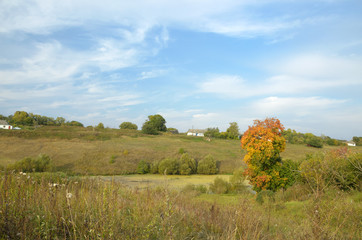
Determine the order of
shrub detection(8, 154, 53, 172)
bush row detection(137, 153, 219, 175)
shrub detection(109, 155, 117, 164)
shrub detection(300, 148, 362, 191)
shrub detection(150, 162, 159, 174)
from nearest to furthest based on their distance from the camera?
1. shrub detection(300, 148, 362, 191)
2. shrub detection(8, 154, 53, 172)
3. bush row detection(137, 153, 219, 175)
4. shrub detection(150, 162, 159, 174)
5. shrub detection(109, 155, 117, 164)

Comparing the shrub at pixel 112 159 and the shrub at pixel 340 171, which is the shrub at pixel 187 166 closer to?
the shrub at pixel 112 159

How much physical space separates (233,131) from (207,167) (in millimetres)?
36932

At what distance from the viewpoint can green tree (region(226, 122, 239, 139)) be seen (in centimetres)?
6133

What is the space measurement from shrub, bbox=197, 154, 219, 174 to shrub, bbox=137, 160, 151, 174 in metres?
5.79

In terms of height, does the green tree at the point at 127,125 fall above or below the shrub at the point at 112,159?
above

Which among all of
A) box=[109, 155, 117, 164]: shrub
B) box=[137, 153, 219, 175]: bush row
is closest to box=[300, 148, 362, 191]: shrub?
box=[137, 153, 219, 175]: bush row

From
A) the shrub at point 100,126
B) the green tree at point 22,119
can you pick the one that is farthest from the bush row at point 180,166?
Answer: the green tree at point 22,119

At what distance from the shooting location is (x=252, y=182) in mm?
15492

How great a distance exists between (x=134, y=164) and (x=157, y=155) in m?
4.16

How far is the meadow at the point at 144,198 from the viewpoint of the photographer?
3.01 metres

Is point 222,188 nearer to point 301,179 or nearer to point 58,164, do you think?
point 301,179

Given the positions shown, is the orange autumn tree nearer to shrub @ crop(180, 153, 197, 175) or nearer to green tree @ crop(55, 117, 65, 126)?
shrub @ crop(180, 153, 197, 175)

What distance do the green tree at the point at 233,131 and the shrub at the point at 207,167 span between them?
3405cm

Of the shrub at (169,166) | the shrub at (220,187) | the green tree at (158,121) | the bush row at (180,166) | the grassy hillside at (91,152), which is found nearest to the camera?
the shrub at (220,187)
